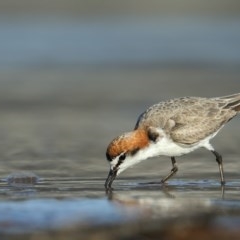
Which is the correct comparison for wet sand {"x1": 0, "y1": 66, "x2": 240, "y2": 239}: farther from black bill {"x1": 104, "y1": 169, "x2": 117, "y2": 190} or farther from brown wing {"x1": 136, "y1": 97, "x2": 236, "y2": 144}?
brown wing {"x1": 136, "y1": 97, "x2": 236, "y2": 144}

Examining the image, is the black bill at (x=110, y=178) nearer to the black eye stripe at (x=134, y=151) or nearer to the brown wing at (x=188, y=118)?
the black eye stripe at (x=134, y=151)

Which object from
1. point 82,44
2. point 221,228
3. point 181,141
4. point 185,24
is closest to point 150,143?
point 181,141

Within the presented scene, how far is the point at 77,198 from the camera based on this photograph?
11383mm

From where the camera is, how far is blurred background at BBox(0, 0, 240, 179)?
53.6ft

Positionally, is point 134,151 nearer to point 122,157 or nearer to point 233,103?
point 122,157

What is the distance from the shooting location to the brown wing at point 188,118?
13.1 metres

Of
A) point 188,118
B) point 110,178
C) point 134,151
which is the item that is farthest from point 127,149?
point 188,118

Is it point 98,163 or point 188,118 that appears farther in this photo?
point 98,163

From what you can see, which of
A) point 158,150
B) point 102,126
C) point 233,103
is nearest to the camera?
point 158,150

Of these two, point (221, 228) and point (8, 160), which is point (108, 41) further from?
point (221, 228)

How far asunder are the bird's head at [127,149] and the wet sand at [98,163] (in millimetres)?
266

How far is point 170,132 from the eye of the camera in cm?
1308

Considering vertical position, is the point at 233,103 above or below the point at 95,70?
below

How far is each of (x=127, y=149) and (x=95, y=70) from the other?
14948 mm
